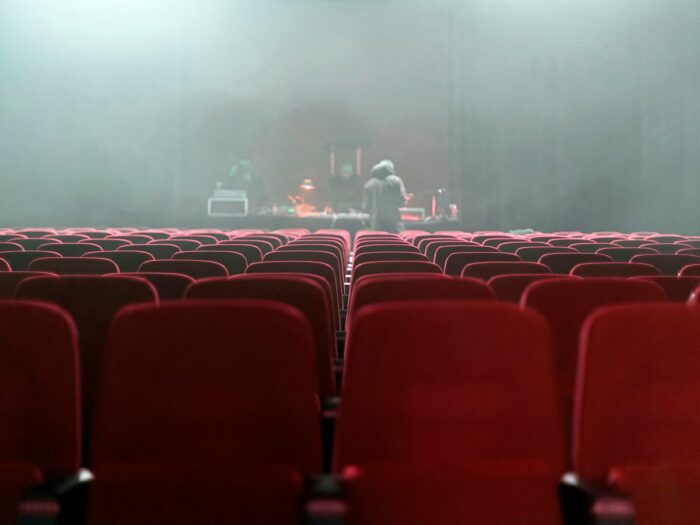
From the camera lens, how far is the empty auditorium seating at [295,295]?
2.56 meters

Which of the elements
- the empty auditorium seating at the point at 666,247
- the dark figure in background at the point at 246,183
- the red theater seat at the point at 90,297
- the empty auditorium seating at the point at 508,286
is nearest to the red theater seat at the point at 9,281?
the red theater seat at the point at 90,297

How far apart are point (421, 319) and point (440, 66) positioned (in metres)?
18.0

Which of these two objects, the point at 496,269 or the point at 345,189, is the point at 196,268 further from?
the point at 345,189

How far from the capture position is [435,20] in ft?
58.9

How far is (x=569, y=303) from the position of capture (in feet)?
7.86

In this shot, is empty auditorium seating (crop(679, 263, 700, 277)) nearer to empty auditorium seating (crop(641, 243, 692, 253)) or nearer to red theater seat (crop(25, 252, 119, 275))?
red theater seat (crop(25, 252, 119, 275))

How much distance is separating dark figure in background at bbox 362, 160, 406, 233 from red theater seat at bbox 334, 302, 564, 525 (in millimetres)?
10988

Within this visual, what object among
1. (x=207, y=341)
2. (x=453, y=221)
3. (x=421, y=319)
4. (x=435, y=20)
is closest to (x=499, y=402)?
(x=421, y=319)

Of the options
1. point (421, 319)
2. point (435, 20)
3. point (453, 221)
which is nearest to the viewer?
point (421, 319)

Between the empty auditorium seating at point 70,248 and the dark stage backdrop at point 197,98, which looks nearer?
the empty auditorium seating at point 70,248

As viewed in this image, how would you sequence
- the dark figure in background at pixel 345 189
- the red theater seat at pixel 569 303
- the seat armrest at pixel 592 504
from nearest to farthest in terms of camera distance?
1. the seat armrest at pixel 592 504
2. the red theater seat at pixel 569 303
3. the dark figure in background at pixel 345 189

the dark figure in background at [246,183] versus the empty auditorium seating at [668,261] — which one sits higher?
the dark figure in background at [246,183]

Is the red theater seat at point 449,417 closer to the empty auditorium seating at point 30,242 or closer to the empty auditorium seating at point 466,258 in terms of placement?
the empty auditorium seating at point 466,258

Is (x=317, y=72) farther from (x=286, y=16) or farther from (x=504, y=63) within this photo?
(x=504, y=63)
